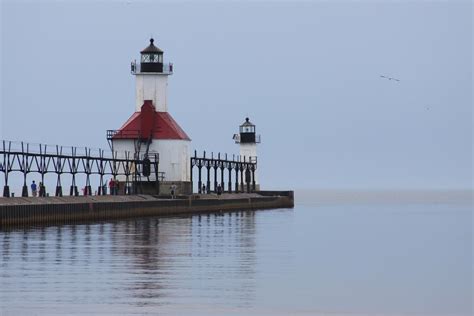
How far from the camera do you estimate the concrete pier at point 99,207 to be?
A: 173 feet

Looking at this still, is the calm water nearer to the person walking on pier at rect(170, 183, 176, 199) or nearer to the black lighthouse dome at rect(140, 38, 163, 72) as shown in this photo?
the person walking on pier at rect(170, 183, 176, 199)

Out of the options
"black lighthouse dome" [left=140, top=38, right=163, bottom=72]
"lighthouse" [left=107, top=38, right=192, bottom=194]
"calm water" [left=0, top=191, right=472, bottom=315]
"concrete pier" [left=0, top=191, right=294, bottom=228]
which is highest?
"black lighthouse dome" [left=140, top=38, right=163, bottom=72]

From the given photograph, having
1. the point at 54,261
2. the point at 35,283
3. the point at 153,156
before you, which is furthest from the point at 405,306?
the point at 153,156

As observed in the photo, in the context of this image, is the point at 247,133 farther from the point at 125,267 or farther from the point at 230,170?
the point at 125,267

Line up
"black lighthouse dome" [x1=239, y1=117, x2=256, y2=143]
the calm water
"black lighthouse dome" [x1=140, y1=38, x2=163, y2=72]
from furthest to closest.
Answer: "black lighthouse dome" [x1=239, y1=117, x2=256, y2=143] < "black lighthouse dome" [x1=140, y1=38, x2=163, y2=72] < the calm water

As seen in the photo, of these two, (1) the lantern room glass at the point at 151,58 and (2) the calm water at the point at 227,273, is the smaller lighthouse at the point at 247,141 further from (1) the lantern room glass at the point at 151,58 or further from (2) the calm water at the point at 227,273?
(2) the calm water at the point at 227,273

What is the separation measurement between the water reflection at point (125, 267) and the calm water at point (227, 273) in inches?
1.0

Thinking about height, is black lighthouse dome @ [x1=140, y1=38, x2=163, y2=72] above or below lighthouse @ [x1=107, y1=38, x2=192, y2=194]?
above

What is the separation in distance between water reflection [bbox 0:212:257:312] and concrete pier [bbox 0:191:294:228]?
1884 mm

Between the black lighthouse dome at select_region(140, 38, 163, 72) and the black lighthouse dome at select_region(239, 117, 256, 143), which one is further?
the black lighthouse dome at select_region(239, 117, 256, 143)

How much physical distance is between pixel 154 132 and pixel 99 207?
67.3ft

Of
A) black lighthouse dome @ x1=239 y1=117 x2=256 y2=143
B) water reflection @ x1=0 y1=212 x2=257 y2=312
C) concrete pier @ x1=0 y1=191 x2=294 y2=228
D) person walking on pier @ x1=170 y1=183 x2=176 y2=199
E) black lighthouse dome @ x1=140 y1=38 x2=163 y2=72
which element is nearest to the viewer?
water reflection @ x1=0 y1=212 x2=257 y2=312

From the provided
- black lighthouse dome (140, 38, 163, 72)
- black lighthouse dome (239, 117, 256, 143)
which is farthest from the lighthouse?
black lighthouse dome (239, 117, 256, 143)

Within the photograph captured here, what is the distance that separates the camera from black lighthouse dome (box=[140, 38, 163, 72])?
8569cm
